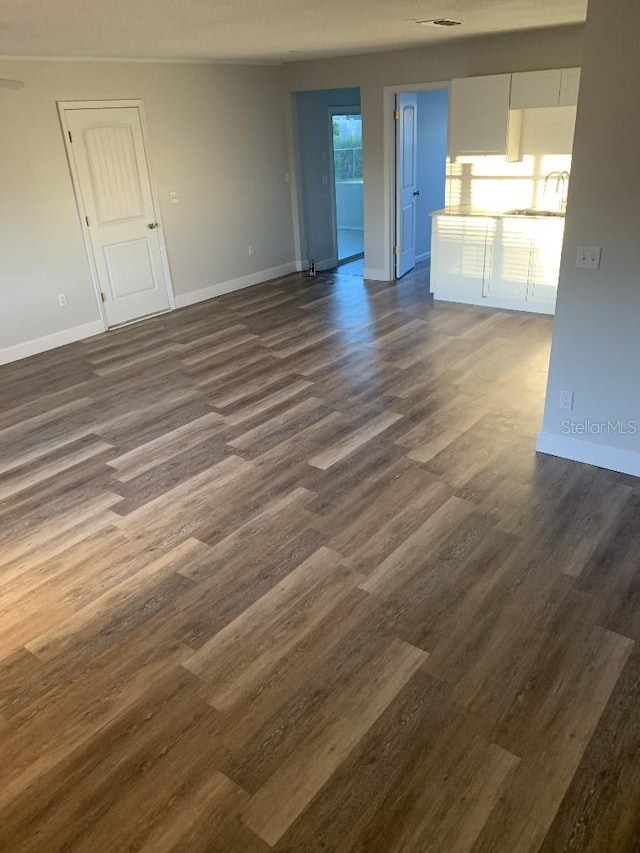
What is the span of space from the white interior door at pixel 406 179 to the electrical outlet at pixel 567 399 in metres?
4.43

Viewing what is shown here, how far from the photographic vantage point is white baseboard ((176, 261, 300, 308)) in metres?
7.19

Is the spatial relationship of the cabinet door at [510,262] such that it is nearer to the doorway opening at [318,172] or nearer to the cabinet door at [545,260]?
the cabinet door at [545,260]

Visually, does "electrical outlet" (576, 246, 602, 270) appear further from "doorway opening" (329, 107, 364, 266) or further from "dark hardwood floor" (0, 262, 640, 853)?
"doorway opening" (329, 107, 364, 266)

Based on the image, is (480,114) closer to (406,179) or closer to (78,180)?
(406,179)

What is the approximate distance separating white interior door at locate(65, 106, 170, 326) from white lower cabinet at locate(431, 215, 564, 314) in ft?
9.97

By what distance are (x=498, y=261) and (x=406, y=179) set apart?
1.93 meters

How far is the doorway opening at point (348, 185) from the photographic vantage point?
9.61 meters

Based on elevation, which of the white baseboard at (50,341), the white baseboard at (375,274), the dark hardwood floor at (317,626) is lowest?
the dark hardwood floor at (317,626)

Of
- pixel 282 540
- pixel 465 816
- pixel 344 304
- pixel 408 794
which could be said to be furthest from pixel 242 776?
pixel 344 304

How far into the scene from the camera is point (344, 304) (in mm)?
6844

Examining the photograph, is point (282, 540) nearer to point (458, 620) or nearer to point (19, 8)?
point (458, 620)

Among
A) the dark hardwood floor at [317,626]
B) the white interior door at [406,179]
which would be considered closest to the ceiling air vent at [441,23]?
the white interior door at [406,179]

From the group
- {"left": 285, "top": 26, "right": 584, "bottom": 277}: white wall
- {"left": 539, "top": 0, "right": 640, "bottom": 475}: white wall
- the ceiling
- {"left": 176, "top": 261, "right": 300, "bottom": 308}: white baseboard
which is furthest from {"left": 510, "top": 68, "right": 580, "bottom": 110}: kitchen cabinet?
{"left": 176, "top": 261, "right": 300, "bottom": 308}: white baseboard

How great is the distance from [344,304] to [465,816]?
18.4 feet
